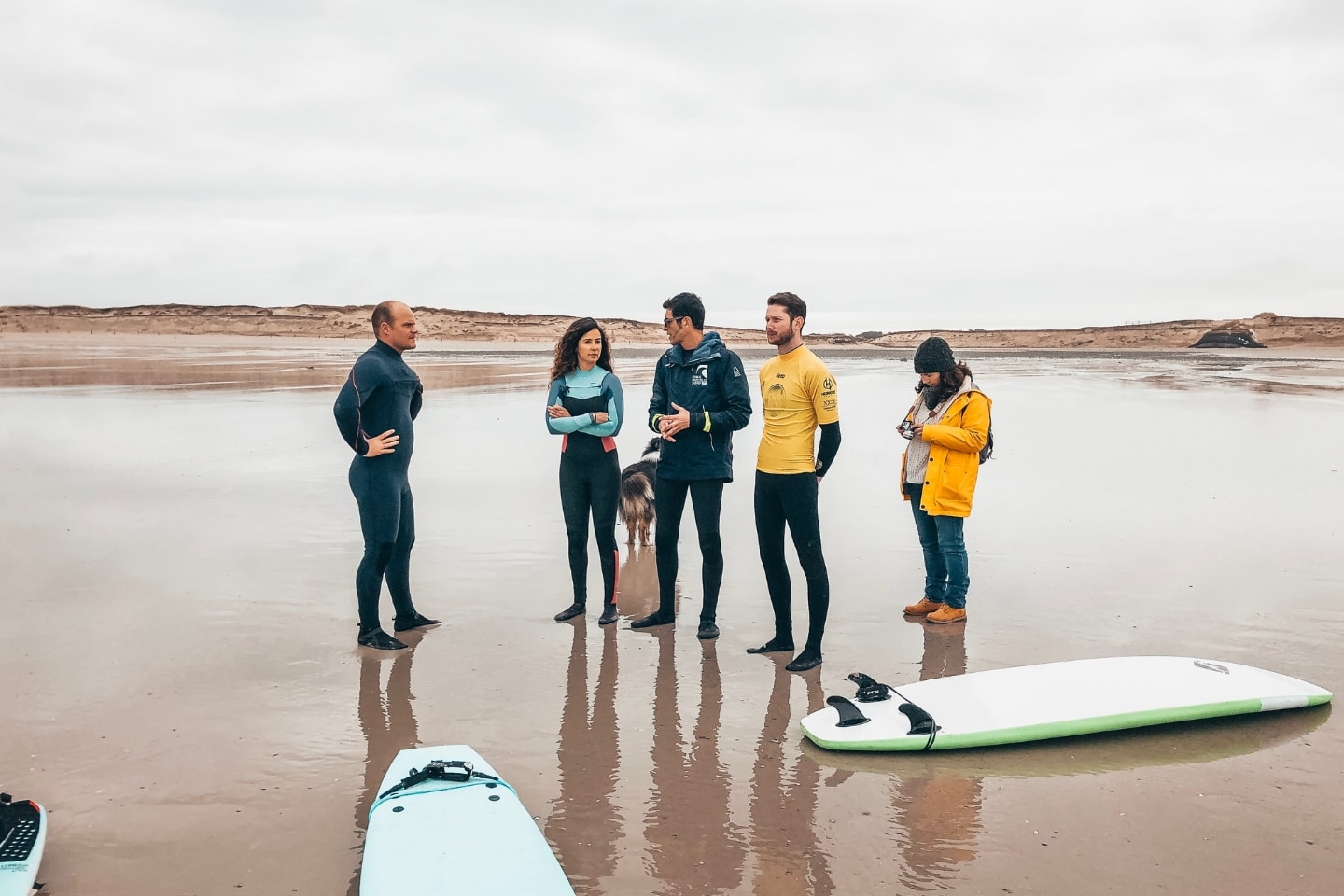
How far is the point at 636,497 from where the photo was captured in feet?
24.2

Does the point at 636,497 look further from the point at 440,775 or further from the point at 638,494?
the point at 440,775

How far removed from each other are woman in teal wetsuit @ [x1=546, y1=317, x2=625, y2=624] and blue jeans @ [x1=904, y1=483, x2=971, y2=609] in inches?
77.0

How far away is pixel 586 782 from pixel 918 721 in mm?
1393

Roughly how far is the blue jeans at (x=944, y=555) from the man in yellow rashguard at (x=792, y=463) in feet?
3.41

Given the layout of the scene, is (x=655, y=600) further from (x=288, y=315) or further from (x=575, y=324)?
(x=288, y=315)

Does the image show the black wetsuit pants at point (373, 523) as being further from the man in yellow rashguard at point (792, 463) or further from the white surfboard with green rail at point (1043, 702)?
the white surfboard with green rail at point (1043, 702)

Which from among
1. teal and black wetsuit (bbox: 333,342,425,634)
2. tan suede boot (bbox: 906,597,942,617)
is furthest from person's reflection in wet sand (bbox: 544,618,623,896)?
tan suede boot (bbox: 906,597,942,617)

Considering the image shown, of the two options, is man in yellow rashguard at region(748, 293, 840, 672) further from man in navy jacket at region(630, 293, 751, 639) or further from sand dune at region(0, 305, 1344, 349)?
sand dune at region(0, 305, 1344, 349)

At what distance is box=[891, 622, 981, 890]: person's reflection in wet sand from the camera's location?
2.92 m

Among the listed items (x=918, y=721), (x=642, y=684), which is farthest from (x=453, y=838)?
(x=918, y=721)

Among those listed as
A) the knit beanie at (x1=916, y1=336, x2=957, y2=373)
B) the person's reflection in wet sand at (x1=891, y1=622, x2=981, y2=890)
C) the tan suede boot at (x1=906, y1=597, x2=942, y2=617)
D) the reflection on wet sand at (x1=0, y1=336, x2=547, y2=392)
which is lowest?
the person's reflection in wet sand at (x1=891, y1=622, x2=981, y2=890)

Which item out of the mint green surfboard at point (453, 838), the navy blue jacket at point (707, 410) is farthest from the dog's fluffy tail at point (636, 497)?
the mint green surfboard at point (453, 838)

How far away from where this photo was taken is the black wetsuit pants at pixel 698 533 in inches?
205

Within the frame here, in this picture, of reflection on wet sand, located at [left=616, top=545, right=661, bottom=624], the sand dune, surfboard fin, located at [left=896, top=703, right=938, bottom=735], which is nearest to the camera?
surfboard fin, located at [left=896, top=703, right=938, bottom=735]
